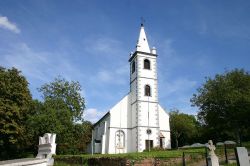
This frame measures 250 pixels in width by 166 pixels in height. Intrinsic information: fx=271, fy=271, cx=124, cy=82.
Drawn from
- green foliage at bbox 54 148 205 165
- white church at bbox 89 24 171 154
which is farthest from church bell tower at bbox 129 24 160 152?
green foliage at bbox 54 148 205 165

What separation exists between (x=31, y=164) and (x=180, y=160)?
32.9 feet

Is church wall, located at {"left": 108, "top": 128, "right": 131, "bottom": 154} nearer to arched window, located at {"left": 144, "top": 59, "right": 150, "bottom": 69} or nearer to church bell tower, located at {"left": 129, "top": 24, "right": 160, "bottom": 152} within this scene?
church bell tower, located at {"left": 129, "top": 24, "right": 160, "bottom": 152}

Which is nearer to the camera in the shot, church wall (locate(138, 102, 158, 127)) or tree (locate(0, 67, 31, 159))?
tree (locate(0, 67, 31, 159))

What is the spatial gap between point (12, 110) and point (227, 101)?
2464 cm

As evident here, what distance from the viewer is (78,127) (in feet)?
116

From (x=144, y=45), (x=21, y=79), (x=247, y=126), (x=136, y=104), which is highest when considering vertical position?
(x=144, y=45)

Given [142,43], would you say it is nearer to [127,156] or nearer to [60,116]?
[60,116]

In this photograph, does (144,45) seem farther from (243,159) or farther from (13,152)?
(243,159)

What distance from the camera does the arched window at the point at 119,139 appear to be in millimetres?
38031

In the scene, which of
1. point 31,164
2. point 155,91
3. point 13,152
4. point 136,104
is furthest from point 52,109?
point 31,164

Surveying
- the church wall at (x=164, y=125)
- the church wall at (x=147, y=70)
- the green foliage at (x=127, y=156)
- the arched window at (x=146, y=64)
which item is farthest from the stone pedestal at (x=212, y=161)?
the arched window at (x=146, y=64)

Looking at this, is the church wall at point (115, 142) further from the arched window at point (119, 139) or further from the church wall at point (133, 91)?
the church wall at point (133, 91)

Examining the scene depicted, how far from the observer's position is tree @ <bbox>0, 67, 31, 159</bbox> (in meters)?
30.3

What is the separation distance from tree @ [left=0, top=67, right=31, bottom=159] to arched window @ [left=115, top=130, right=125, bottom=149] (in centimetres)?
1239
